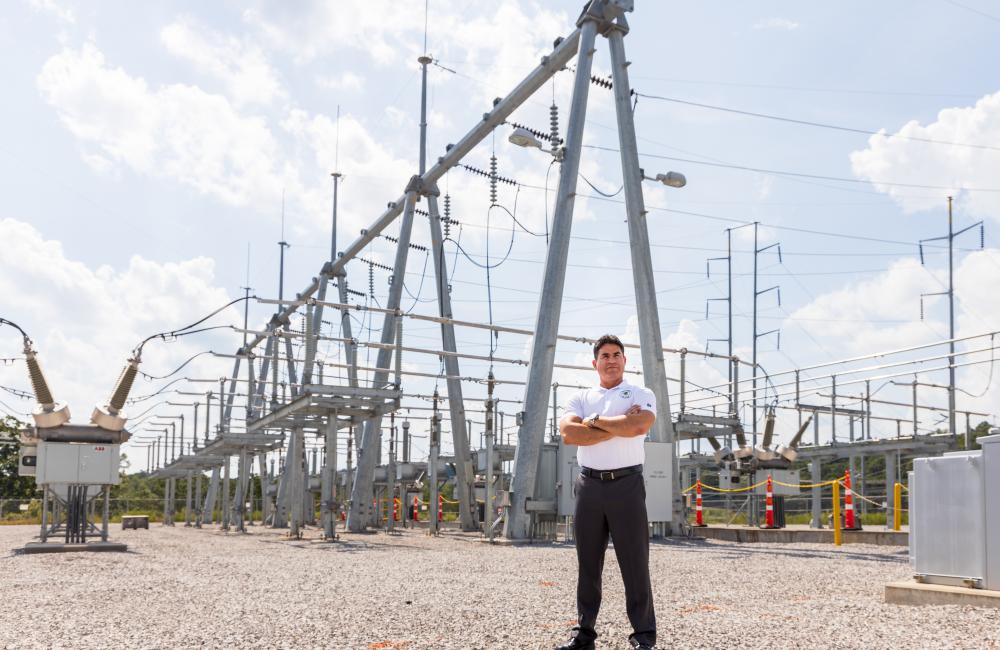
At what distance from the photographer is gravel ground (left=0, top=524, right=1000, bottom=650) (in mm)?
5176

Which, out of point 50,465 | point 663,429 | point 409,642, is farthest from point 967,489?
point 50,465

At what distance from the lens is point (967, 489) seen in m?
6.58

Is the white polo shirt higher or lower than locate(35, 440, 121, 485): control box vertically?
higher

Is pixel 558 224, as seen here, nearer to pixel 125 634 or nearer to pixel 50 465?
pixel 50 465

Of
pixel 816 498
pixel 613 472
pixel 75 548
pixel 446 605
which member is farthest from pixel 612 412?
pixel 816 498

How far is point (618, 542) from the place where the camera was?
181 inches

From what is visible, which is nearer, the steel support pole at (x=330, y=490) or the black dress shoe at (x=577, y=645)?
the black dress shoe at (x=577, y=645)

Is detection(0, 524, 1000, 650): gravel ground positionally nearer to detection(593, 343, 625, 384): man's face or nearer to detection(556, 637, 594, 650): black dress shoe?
detection(556, 637, 594, 650): black dress shoe

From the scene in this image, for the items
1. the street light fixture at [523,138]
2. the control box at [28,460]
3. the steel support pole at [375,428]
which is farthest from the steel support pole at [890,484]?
the control box at [28,460]

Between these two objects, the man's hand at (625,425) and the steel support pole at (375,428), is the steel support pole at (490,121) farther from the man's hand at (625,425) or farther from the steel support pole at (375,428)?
the man's hand at (625,425)

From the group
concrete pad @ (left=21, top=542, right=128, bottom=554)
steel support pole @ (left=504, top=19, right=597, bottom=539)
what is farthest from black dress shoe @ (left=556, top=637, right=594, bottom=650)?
concrete pad @ (left=21, top=542, right=128, bottom=554)

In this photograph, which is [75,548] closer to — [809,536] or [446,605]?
[446,605]

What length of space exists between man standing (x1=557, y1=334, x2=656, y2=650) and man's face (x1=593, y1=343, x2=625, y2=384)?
0.35 ft

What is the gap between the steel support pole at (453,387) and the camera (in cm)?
2267
